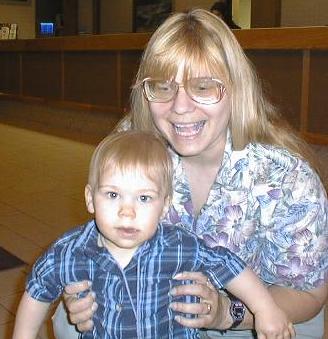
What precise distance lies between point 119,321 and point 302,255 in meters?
0.57

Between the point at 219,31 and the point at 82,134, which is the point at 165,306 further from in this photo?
the point at 82,134

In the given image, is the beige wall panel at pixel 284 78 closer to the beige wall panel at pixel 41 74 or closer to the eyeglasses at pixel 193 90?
the eyeglasses at pixel 193 90

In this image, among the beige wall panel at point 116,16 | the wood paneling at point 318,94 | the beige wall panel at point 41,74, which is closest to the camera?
the wood paneling at point 318,94

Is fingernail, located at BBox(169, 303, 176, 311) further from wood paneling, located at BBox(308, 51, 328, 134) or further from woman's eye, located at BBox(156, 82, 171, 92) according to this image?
wood paneling, located at BBox(308, 51, 328, 134)

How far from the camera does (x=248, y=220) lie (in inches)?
68.3

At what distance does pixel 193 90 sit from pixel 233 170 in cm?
27

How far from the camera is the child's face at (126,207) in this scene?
140 cm

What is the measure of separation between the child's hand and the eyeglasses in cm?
58

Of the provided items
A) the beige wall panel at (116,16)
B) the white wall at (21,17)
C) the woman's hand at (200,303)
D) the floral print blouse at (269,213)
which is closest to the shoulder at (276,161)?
the floral print blouse at (269,213)

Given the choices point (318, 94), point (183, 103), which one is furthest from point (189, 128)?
point (318, 94)

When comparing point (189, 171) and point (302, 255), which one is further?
point (189, 171)

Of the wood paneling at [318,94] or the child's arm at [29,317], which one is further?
the wood paneling at [318,94]

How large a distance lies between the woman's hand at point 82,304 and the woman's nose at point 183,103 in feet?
1.72

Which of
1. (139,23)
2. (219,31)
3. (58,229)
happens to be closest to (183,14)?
(219,31)
